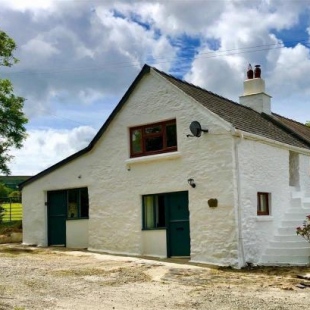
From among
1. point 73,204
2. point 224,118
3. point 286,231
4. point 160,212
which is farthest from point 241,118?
point 73,204

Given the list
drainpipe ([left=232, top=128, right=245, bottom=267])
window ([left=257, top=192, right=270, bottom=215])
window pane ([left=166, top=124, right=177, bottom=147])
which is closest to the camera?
drainpipe ([left=232, top=128, right=245, bottom=267])

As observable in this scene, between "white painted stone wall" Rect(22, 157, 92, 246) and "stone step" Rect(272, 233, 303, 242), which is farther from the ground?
"white painted stone wall" Rect(22, 157, 92, 246)

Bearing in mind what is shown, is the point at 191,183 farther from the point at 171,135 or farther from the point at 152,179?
the point at 171,135

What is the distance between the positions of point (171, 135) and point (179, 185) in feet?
6.22

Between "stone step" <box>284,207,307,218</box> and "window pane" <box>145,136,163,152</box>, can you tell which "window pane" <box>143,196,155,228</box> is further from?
"stone step" <box>284,207,307,218</box>

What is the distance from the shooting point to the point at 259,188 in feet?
54.2

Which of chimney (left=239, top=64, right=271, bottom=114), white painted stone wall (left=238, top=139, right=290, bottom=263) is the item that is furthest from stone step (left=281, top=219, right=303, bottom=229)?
chimney (left=239, top=64, right=271, bottom=114)

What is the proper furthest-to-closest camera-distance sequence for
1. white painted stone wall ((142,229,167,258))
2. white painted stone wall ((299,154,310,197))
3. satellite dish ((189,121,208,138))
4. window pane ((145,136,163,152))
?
white painted stone wall ((299,154,310,197))
window pane ((145,136,163,152))
white painted stone wall ((142,229,167,258))
satellite dish ((189,121,208,138))

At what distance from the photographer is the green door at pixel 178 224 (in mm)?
16469

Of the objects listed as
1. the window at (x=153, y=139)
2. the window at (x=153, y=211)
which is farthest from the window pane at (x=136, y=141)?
the window at (x=153, y=211)

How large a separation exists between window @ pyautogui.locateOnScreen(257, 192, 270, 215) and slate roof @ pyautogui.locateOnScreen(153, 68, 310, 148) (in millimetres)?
2186

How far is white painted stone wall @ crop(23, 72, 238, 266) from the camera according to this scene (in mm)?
15469

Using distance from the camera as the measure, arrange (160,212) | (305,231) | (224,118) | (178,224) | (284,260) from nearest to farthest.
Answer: (305,231) < (284,260) < (224,118) < (178,224) < (160,212)

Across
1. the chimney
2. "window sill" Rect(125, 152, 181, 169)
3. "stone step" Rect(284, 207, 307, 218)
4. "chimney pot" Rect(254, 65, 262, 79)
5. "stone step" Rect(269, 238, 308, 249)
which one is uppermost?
"chimney pot" Rect(254, 65, 262, 79)
